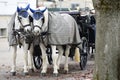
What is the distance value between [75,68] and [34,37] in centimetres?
312

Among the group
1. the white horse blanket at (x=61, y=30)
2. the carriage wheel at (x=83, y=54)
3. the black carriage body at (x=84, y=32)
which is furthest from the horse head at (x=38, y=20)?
the carriage wheel at (x=83, y=54)

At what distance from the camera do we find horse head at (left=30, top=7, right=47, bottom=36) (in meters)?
13.5

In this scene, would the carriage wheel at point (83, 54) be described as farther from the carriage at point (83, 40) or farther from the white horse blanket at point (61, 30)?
the white horse blanket at point (61, 30)

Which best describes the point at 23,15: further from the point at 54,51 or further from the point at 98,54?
the point at 98,54

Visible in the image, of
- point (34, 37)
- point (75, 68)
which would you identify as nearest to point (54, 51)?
point (34, 37)

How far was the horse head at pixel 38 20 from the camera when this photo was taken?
44.2 ft

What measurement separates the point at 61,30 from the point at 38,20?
0.92 metres

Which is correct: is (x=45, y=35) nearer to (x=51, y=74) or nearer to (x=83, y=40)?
(x=51, y=74)

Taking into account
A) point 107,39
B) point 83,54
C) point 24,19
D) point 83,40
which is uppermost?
point 107,39

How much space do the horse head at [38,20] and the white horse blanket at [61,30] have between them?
12.8 inches

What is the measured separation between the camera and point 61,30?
14211mm

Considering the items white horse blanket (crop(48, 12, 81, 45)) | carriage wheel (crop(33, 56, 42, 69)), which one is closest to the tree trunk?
white horse blanket (crop(48, 12, 81, 45))

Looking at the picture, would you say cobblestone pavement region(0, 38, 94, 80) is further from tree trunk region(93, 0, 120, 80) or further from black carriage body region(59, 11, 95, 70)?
tree trunk region(93, 0, 120, 80)

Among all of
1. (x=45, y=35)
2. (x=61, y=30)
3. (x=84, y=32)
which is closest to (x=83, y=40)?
(x=84, y=32)
